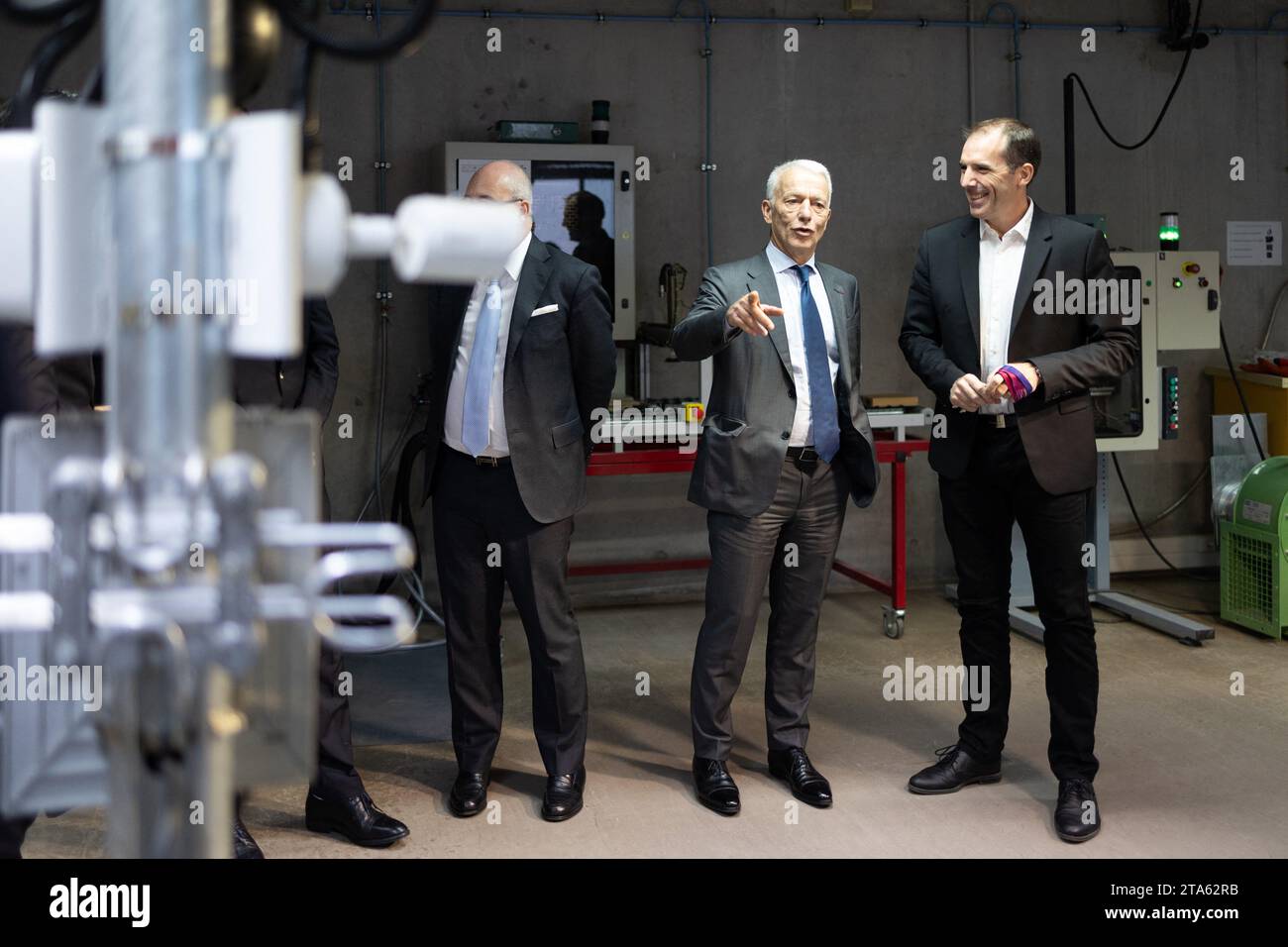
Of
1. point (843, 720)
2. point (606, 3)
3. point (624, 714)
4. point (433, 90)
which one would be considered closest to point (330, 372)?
point (624, 714)

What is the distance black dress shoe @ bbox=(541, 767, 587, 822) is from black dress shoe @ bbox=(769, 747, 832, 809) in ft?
1.75

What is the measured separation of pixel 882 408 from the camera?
5.07m

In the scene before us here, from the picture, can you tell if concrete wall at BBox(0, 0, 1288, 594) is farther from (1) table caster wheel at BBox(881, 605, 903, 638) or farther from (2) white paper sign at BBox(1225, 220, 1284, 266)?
(1) table caster wheel at BBox(881, 605, 903, 638)

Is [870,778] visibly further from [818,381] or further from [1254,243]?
[1254,243]

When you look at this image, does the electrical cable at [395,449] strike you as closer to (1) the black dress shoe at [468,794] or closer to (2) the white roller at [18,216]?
(1) the black dress shoe at [468,794]

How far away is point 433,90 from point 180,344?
5.06 metres

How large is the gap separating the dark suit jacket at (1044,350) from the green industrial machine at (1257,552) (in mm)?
1998

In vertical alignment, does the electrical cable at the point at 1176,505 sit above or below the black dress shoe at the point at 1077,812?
above

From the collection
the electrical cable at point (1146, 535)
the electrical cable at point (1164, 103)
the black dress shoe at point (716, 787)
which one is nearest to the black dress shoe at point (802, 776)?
the black dress shoe at point (716, 787)

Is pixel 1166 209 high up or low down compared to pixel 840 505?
up

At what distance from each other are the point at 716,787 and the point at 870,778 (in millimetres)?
459

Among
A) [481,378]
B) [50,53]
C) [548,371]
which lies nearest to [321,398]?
[481,378]

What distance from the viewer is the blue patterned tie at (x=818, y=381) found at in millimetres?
3211
